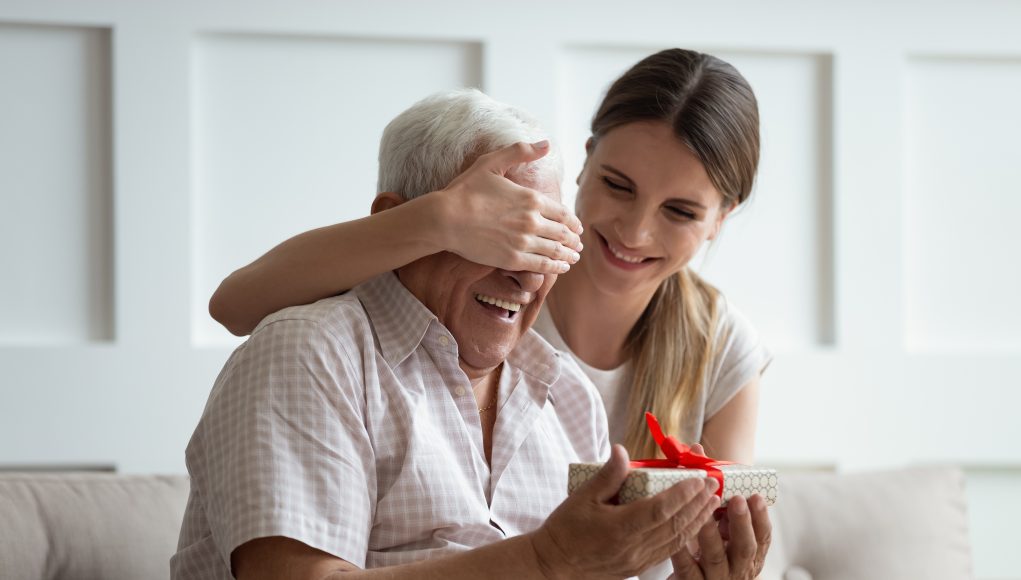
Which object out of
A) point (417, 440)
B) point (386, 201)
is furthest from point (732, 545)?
point (386, 201)

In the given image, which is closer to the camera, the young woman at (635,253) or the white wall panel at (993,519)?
the young woman at (635,253)

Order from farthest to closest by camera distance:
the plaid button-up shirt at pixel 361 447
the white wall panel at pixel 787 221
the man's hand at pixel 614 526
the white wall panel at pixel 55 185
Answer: the white wall panel at pixel 787 221 → the white wall panel at pixel 55 185 → the plaid button-up shirt at pixel 361 447 → the man's hand at pixel 614 526

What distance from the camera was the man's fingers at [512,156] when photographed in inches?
50.4

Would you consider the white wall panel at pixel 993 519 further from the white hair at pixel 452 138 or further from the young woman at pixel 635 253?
the white hair at pixel 452 138

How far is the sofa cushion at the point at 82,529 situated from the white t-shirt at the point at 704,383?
2.43 ft

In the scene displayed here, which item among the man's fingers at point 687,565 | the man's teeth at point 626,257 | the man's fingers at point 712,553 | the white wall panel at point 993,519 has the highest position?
the man's teeth at point 626,257

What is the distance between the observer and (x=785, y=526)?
216 cm

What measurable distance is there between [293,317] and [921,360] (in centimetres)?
190

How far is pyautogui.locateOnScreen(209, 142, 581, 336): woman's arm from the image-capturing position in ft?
4.14

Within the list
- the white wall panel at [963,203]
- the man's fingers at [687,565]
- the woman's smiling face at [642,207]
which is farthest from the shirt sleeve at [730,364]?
the white wall panel at [963,203]

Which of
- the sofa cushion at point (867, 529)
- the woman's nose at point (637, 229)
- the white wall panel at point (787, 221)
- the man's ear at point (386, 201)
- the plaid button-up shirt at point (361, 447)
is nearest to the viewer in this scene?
the plaid button-up shirt at point (361, 447)

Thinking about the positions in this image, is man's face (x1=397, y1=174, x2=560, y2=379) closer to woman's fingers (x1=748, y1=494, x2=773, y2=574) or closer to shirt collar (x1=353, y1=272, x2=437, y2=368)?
shirt collar (x1=353, y1=272, x2=437, y2=368)

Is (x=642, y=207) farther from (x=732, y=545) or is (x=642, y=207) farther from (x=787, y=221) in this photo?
(x=787, y=221)

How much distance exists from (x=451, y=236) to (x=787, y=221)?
5.28ft
